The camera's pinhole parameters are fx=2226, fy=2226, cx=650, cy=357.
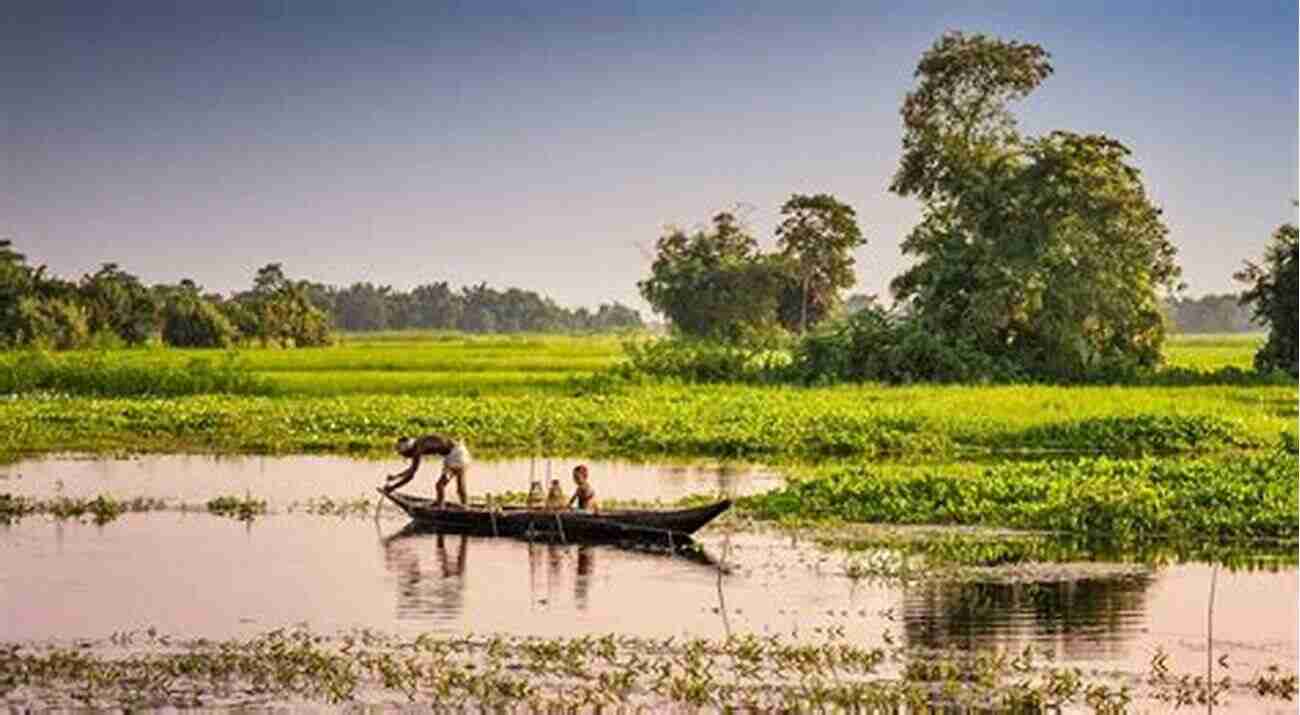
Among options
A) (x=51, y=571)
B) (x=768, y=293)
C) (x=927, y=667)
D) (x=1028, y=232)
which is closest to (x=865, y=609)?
(x=927, y=667)

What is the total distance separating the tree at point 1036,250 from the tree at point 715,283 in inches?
783

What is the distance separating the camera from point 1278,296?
164 ft

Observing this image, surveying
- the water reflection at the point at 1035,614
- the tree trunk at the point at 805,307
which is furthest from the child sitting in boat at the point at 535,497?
the tree trunk at the point at 805,307

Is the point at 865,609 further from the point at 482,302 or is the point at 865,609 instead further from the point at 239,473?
the point at 482,302

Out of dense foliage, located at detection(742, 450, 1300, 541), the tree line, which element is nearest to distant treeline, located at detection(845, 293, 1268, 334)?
the tree line

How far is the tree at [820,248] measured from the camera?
225 feet

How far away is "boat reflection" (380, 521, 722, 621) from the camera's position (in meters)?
18.0

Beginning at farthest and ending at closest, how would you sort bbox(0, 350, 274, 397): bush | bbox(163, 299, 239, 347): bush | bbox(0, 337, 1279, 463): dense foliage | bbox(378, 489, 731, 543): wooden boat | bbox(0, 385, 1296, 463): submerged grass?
1. bbox(163, 299, 239, 347): bush
2. bbox(0, 350, 274, 397): bush
3. bbox(0, 337, 1279, 463): dense foliage
4. bbox(0, 385, 1296, 463): submerged grass
5. bbox(378, 489, 731, 543): wooden boat

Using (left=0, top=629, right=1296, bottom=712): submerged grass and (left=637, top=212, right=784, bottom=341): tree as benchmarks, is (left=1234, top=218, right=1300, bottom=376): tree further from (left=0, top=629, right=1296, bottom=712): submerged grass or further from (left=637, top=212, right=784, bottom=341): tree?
(left=0, top=629, right=1296, bottom=712): submerged grass

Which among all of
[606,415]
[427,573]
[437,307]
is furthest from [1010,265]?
[437,307]

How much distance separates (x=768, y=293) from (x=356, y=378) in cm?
2493

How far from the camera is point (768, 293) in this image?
72.4 m

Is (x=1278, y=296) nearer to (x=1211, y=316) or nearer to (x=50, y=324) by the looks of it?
(x=50, y=324)

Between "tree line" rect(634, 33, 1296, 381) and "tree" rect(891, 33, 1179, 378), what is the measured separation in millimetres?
32
